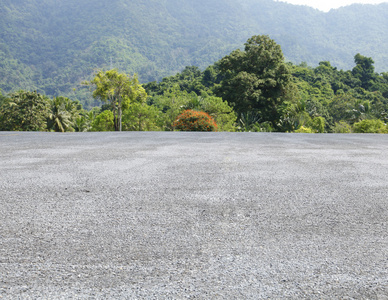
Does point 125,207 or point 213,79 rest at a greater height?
point 213,79

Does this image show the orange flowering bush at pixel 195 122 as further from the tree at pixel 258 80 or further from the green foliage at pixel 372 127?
the tree at pixel 258 80

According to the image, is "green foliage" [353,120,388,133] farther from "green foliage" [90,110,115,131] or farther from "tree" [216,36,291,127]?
"green foliage" [90,110,115,131]

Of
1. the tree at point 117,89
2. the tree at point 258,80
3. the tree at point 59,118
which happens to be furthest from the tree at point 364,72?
the tree at point 59,118

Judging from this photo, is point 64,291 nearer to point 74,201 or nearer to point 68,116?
point 74,201

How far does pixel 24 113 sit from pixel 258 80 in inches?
941

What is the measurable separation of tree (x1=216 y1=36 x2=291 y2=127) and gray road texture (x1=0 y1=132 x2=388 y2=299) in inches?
1086

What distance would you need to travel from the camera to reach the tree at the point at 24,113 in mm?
36719

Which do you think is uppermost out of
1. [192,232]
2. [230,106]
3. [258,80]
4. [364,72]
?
[364,72]

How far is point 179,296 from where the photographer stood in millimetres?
1941

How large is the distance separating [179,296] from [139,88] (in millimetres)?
33607

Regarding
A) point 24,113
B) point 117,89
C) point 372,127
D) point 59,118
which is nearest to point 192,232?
point 372,127

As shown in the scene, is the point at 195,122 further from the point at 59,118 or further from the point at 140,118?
the point at 59,118

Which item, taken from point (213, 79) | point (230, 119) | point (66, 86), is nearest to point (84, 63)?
point (66, 86)

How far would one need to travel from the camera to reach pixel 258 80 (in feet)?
107
